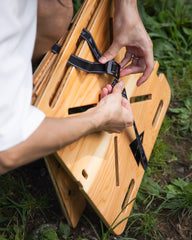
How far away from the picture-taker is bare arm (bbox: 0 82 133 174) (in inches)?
35.9

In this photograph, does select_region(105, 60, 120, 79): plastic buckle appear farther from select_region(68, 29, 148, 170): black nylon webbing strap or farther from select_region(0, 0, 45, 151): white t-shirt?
select_region(0, 0, 45, 151): white t-shirt

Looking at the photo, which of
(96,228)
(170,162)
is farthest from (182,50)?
(96,228)

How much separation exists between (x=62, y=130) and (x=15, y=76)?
0.25 metres

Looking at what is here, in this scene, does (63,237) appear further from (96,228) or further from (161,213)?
(161,213)

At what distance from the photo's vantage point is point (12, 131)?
2.75ft

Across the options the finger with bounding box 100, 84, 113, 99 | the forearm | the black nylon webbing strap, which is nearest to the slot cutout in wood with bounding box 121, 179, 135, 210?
the black nylon webbing strap

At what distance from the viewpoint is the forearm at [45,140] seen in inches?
35.6

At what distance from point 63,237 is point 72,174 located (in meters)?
0.44

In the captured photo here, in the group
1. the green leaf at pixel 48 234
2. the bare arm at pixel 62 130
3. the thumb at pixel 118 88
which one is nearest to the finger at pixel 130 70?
the thumb at pixel 118 88

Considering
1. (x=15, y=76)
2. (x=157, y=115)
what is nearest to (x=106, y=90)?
(x=15, y=76)

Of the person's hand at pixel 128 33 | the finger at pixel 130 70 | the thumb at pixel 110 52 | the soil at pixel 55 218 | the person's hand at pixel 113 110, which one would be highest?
the person's hand at pixel 128 33

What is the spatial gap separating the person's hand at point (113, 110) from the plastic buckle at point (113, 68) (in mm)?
74

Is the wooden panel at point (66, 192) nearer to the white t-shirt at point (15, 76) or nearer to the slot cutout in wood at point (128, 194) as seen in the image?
the slot cutout in wood at point (128, 194)

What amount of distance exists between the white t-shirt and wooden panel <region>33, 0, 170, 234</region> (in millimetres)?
225
